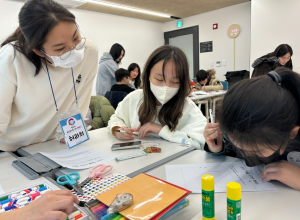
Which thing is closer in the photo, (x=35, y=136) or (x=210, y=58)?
(x=35, y=136)

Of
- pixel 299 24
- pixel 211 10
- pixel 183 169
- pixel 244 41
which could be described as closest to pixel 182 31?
pixel 211 10

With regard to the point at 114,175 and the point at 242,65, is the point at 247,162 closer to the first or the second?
the point at 114,175

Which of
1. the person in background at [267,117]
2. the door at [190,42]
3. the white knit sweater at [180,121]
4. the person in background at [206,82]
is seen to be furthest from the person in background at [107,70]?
the person in background at [267,117]

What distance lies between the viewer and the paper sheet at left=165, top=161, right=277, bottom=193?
702mm

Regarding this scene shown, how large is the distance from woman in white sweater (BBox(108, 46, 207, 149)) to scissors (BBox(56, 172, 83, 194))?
0.48 metres

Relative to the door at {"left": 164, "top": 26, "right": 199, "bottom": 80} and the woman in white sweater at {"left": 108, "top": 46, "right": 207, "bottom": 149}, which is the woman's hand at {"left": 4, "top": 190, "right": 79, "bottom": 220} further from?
Result: the door at {"left": 164, "top": 26, "right": 199, "bottom": 80}

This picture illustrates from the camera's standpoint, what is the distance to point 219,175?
2.60 ft

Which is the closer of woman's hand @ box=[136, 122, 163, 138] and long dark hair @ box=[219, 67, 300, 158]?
long dark hair @ box=[219, 67, 300, 158]

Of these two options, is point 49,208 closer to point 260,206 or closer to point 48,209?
point 48,209

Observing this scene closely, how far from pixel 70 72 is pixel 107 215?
3.02 ft

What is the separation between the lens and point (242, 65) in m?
5.48

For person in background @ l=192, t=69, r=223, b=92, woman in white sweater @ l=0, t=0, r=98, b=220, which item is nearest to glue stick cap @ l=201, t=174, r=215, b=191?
woman in white sweater @ l=0, t=0, r=98, b=220

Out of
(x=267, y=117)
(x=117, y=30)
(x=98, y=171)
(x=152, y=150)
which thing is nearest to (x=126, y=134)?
(x=152, y=150)

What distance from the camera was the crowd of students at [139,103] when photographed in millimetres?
603
